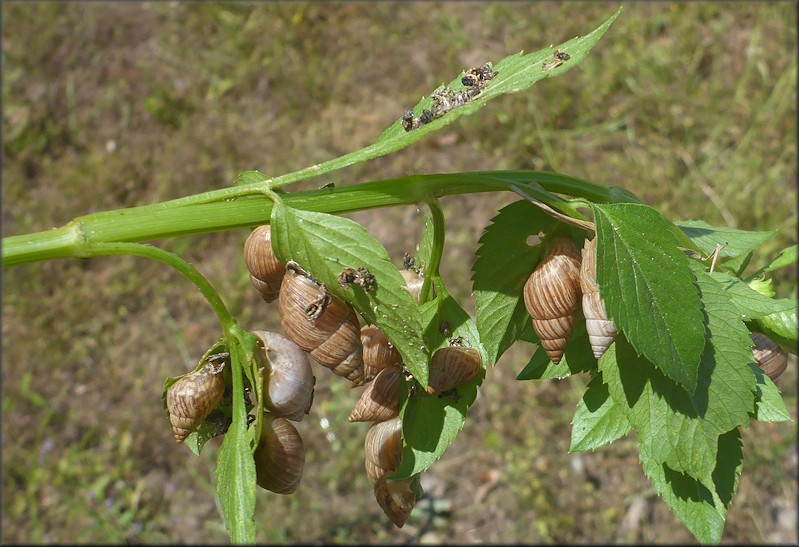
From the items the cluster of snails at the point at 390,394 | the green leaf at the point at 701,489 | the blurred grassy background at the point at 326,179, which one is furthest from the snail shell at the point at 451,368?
the blurred grassy background at the point at 326,179

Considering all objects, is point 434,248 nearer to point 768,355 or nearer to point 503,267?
point 503,267

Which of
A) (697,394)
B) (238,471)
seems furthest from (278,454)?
(697,394)

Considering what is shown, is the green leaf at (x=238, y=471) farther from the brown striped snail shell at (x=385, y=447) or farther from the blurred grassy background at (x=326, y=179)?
the blurred grassy background at (x=326, y=179)

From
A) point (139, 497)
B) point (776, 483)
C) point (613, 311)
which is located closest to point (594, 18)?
point (776, 483)

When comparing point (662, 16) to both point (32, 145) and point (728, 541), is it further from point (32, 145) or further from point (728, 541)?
point (32, 145)

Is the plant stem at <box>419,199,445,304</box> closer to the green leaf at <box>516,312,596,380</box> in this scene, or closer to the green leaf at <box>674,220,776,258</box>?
the green leaf at <box>516,312,596,380</box>
